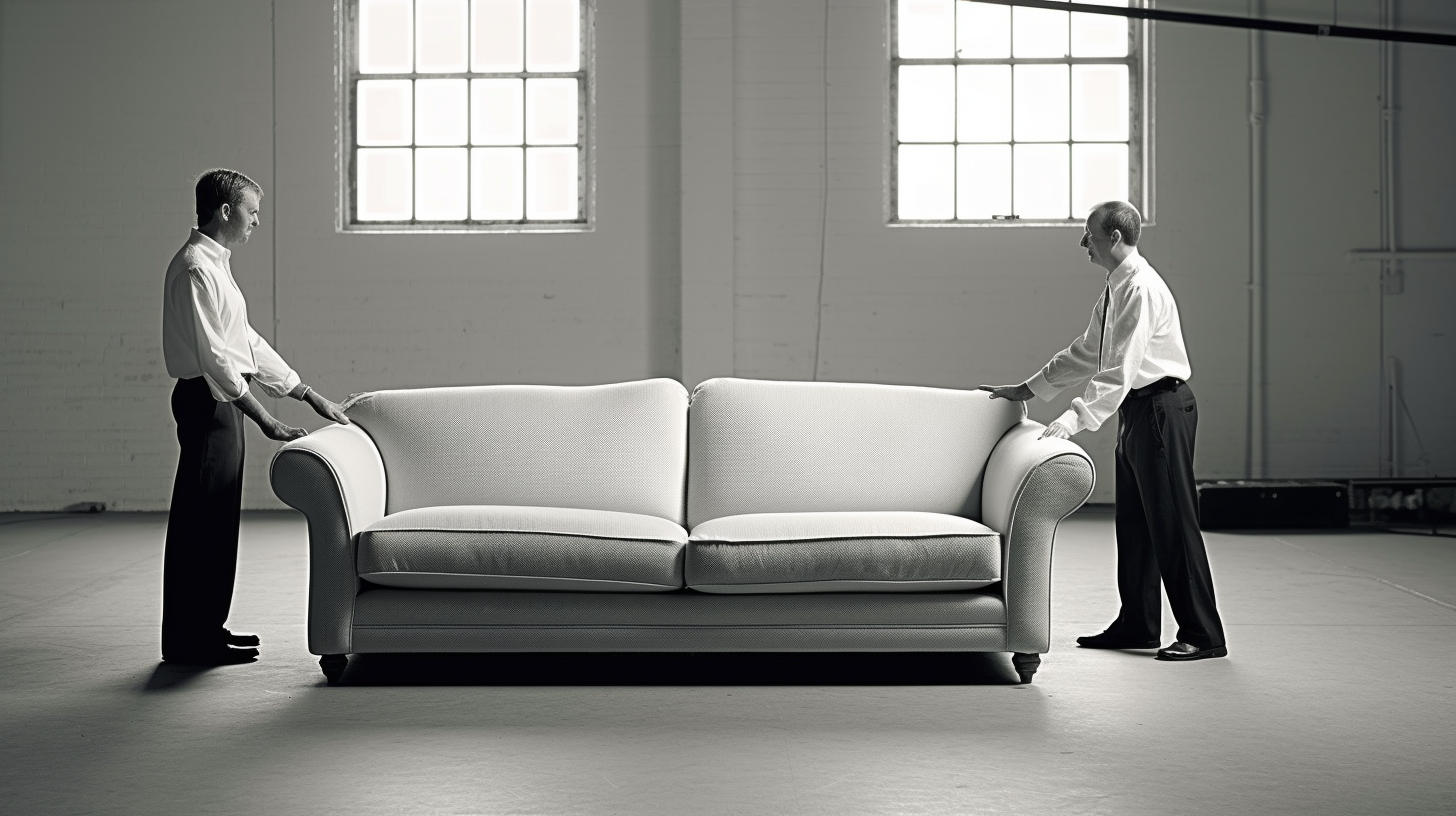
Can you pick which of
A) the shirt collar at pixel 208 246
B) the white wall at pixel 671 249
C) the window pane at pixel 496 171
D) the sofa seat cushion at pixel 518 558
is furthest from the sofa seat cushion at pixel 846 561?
the window pane at pixel 496 171

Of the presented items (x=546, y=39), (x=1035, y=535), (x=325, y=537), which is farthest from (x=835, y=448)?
(x=546, y=39)

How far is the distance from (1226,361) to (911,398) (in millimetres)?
4552

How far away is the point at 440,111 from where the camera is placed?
8.21 meters

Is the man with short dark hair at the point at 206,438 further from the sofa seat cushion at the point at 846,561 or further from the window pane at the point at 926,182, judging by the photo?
the window pane at the point at 926,182

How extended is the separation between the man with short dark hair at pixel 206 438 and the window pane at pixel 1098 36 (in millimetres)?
5787

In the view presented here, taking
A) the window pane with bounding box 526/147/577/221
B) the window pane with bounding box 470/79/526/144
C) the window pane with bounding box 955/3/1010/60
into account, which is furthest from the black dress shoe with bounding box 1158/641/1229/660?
the window pane with bounding box 470/79/526/144

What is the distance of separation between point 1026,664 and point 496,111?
226 inches

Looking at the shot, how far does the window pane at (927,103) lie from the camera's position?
26.7ft

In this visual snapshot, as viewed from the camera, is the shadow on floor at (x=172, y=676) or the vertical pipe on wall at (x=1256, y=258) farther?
the vertical pipe on wall at (x=1256, y=258)

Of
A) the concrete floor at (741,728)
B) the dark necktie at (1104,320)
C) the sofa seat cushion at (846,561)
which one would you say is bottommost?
the concrete floor at (741,728)

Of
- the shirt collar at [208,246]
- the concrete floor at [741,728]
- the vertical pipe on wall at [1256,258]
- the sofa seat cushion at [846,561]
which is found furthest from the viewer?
the vertical pipe on wall at [1256,258]

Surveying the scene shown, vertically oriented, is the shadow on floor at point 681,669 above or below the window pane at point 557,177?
below

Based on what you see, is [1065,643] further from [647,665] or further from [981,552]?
[647,665]

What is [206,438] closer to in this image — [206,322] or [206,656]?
[206,322]
